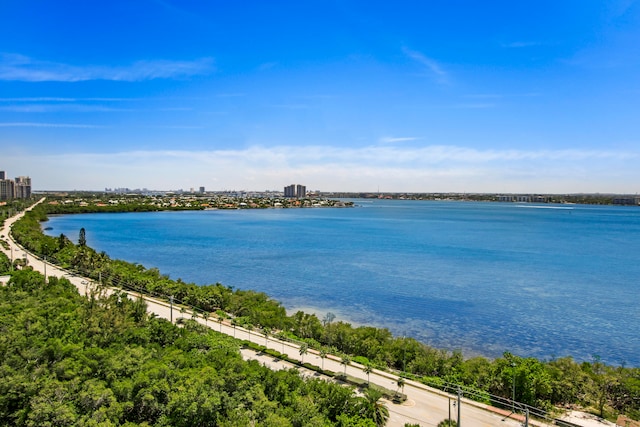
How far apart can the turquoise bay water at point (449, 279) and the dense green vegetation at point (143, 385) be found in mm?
12130

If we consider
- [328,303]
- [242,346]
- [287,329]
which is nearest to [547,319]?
[328,303]

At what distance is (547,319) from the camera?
26.7 meters

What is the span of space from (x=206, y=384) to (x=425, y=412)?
6.72 metres

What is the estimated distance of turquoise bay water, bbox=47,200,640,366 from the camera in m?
23.9

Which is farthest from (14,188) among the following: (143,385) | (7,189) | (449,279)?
(143,385)

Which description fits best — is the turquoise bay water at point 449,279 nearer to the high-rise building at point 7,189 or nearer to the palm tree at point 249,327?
the palm tree at point 249,327

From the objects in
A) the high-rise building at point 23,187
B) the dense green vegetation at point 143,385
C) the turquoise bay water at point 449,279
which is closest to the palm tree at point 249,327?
the dense green vegetation at point 143,385

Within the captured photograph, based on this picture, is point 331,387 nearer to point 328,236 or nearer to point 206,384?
point 206,384

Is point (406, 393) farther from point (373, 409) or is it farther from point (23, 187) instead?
point (23, 187)

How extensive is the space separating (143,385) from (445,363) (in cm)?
1149

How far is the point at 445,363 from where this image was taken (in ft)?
55.3

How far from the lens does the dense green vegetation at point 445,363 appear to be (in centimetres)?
1411

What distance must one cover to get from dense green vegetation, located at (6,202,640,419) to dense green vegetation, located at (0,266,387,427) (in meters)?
4.92

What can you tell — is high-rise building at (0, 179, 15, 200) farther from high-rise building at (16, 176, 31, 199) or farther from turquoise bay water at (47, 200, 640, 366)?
turquoise bay water at (47, 200, 640, 366)
